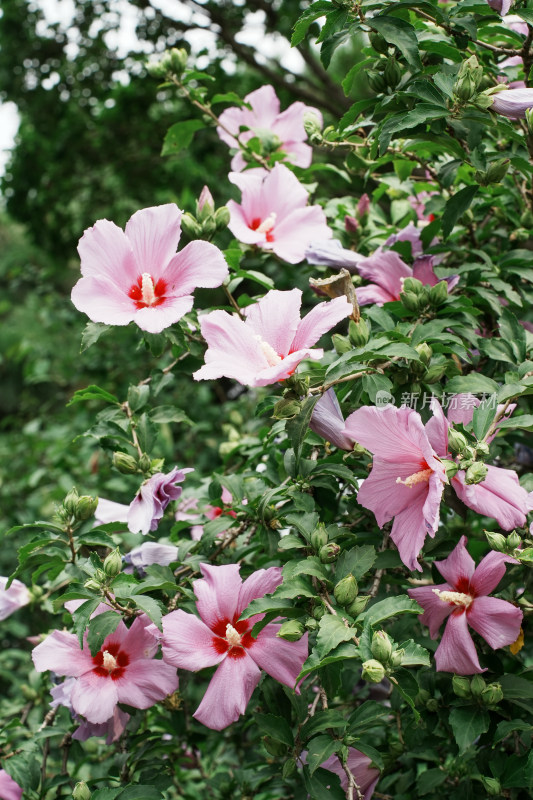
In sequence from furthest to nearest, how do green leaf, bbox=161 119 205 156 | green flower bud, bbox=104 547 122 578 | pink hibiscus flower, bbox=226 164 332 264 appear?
1. green leaf, bbox=161 119 205 156
2. pink hibiscus flower, bbox=226 164 332 264
3. green flower bud, bbox=104 547 122 578

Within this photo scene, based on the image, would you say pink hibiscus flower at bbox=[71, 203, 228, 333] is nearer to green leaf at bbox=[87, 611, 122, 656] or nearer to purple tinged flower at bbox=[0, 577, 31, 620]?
green leaf at bbox=[87, 611, 122, 656]

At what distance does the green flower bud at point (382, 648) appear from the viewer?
2.36 ft

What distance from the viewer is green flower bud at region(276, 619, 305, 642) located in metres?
0.79

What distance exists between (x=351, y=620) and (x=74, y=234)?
3.62 m

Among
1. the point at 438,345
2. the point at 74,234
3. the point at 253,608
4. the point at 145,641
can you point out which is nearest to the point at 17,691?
the point at 145,641

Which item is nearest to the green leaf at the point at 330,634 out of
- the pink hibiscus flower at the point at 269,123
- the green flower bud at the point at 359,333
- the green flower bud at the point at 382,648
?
the green flower bud at the point at 382,648

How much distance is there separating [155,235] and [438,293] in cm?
40

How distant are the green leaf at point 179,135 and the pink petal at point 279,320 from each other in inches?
26.2

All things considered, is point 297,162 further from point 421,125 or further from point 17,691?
point 17,691

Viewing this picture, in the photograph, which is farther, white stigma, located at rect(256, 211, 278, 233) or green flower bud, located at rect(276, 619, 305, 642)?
white stigma, located at rect(256, 211, 278, 233)

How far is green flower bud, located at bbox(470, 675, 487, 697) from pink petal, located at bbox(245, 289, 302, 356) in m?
0.46

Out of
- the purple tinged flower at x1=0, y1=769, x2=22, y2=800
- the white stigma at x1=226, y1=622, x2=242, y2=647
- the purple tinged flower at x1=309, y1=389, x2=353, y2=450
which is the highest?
the purple tinged flower at x1=309, y1=389, x2=353, y2=450

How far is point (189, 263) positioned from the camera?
0.97 m

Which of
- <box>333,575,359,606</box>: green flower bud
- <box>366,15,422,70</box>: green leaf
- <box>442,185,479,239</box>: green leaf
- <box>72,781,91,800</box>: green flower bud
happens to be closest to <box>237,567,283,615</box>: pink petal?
<box>333,575,359,606</box>: green flower bud
